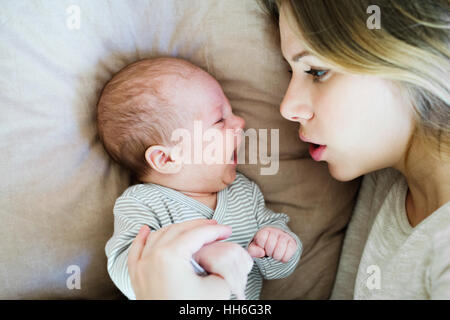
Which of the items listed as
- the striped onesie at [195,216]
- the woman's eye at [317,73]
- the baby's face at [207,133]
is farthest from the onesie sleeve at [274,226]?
the woman's eye at [317,73]

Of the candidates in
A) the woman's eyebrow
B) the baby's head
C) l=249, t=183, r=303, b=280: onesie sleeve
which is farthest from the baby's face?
the woman's eyebrow

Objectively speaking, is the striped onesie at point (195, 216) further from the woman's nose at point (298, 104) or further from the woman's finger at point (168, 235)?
the woman's nose at point (298, 104)

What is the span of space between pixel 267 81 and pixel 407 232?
0.48m

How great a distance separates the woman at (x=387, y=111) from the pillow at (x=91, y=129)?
0.47ft

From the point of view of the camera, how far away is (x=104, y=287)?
992 millimetres

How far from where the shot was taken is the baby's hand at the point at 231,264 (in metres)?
0.72

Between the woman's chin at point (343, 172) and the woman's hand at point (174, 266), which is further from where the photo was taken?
the woman's chin at point (343, 172)

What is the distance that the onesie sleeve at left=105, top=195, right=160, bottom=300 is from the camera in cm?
82

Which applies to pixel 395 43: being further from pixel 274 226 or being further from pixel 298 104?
pixel 274 226

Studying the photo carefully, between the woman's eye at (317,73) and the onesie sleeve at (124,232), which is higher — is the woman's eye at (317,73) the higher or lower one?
the higher one

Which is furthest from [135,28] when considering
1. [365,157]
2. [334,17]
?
[365,157]

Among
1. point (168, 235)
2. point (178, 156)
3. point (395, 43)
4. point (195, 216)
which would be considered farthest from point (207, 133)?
point (395, 43)

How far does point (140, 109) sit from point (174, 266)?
385 mm

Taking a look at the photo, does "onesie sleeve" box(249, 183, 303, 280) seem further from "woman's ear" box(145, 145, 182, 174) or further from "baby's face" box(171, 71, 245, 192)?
"woman's ear" box(145, 145, 182, 174)
